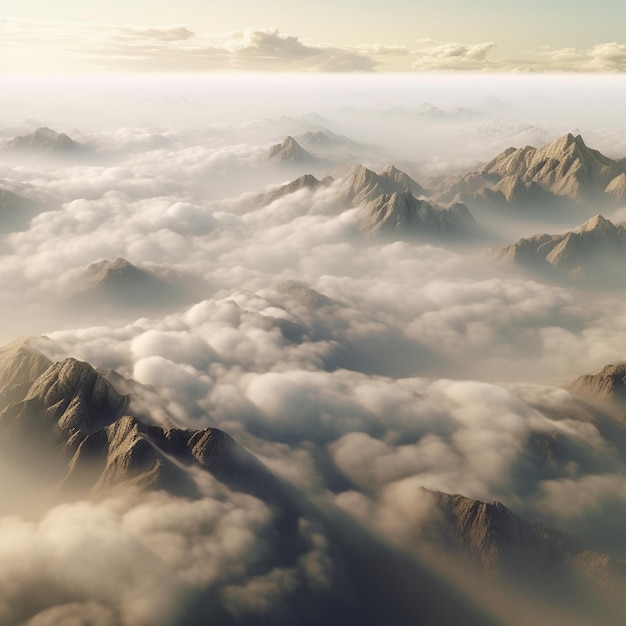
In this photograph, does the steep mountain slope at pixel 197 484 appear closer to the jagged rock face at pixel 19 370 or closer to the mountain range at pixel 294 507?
the mountain range at pixel 294 507

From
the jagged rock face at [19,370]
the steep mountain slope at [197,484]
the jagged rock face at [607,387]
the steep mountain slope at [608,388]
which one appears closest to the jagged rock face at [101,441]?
the steep mountain slope at [197,484]

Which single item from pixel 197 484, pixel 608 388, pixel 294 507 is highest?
pixel 197 484

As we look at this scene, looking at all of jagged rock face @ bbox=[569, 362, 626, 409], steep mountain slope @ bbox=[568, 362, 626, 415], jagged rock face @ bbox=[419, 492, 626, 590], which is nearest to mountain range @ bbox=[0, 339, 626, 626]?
jagged rock face @ bbox=[419, 492, 626, 590]

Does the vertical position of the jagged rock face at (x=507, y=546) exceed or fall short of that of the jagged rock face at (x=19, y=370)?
it falls short

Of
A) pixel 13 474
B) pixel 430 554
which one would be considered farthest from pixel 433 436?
pixel 13 474

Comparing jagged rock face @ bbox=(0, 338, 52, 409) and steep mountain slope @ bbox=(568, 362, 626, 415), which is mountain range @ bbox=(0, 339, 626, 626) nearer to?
jagged rock face @ bbox=(0, 338, 52, 409)

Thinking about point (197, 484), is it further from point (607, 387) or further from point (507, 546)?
point (607, 387)

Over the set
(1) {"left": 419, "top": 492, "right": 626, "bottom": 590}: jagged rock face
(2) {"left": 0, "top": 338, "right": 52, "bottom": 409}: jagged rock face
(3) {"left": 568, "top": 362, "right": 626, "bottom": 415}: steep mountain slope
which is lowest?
(1) {"left": 419, "top": 492, "right": 626, "bottom": 590}: jagged rock face

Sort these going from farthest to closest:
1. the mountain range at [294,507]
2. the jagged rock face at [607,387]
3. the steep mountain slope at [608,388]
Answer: the jagged rock face at [607,387] → the steep mountain slope at [608,388] → the mountain range at [294,507]

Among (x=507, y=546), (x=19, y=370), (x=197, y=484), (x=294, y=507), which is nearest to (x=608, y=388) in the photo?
(x=507, y=546)

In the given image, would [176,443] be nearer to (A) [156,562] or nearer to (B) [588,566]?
(A) [156,562]

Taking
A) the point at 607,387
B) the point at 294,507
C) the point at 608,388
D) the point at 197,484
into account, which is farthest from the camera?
the point at 607,387
